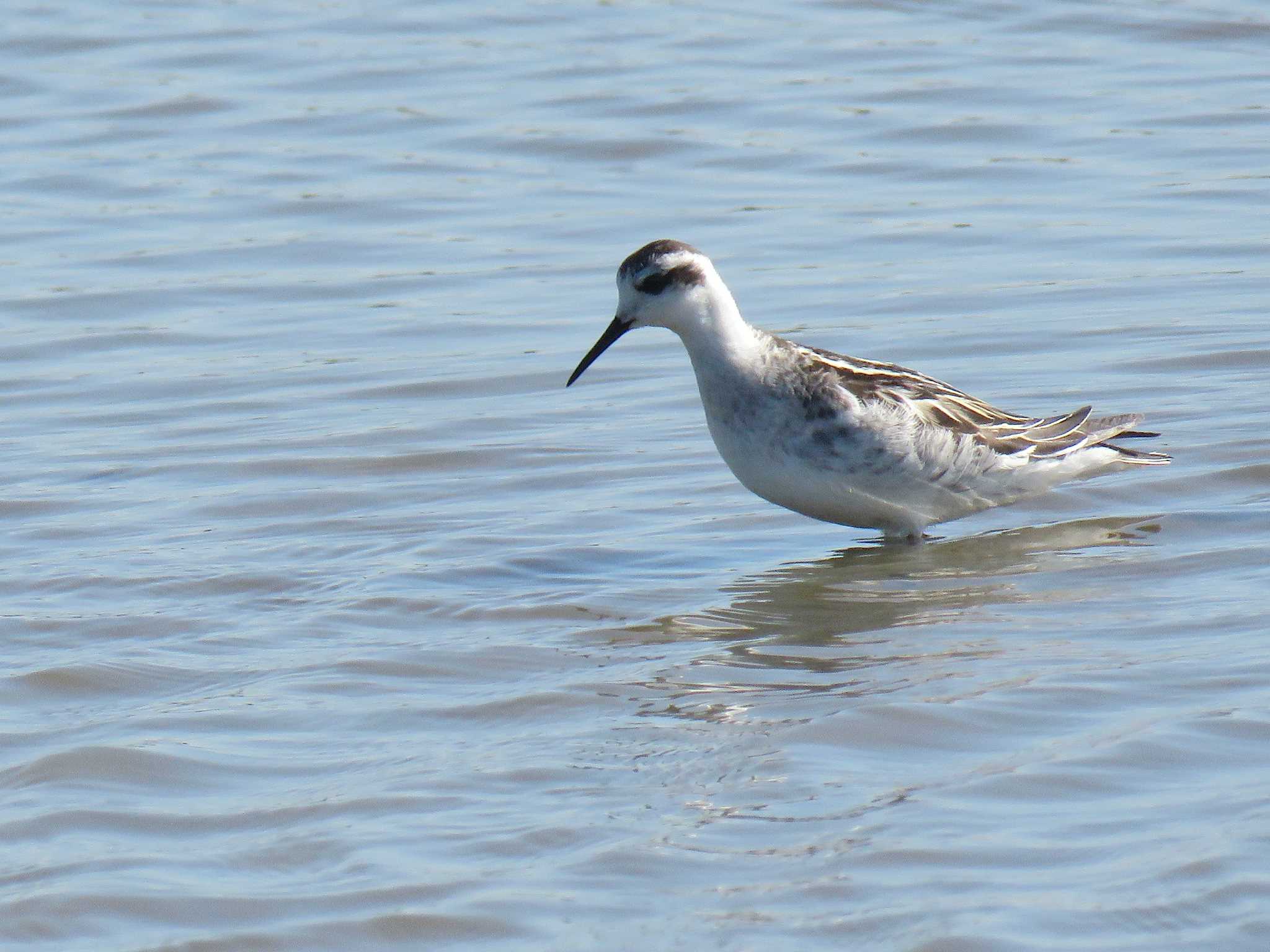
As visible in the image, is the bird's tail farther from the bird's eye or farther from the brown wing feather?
the bird's eye

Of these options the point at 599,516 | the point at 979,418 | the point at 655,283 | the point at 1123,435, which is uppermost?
the point at 655,283

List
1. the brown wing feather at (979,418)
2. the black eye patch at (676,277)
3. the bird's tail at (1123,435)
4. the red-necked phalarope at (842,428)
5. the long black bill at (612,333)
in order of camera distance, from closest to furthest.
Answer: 1. the red-necked phalarope at (842,428)
2. the brown wing feather at (979,418)
3. the black eye patch at (676,277)
4. the long black bill at (612,333)
5. the bird's tail at (1123,435)

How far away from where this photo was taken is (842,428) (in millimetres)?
9195

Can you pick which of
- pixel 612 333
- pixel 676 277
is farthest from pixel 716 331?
pixel 612 333

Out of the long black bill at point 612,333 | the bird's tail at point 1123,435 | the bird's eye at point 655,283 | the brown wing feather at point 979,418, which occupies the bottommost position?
the bird's tail at point 1123,435

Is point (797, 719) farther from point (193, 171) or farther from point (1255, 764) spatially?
point (193, 171)

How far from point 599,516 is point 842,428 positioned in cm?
151

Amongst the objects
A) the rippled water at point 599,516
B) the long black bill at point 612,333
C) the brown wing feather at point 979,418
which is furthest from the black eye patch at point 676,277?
the rippled water at point 599,516

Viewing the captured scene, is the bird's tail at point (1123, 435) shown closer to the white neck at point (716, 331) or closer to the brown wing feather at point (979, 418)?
the brown wing feather at point (979, 418)

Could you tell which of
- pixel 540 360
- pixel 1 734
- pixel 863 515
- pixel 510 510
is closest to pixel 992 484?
pixel 863 515

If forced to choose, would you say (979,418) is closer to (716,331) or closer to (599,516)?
(716,331)

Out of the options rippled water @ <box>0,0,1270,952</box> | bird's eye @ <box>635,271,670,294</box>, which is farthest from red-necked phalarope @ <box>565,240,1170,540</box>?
rippled water @ <box>0,0,1270,952</box>

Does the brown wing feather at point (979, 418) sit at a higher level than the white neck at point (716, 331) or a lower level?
lower

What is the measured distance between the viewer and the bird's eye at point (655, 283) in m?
9.61
